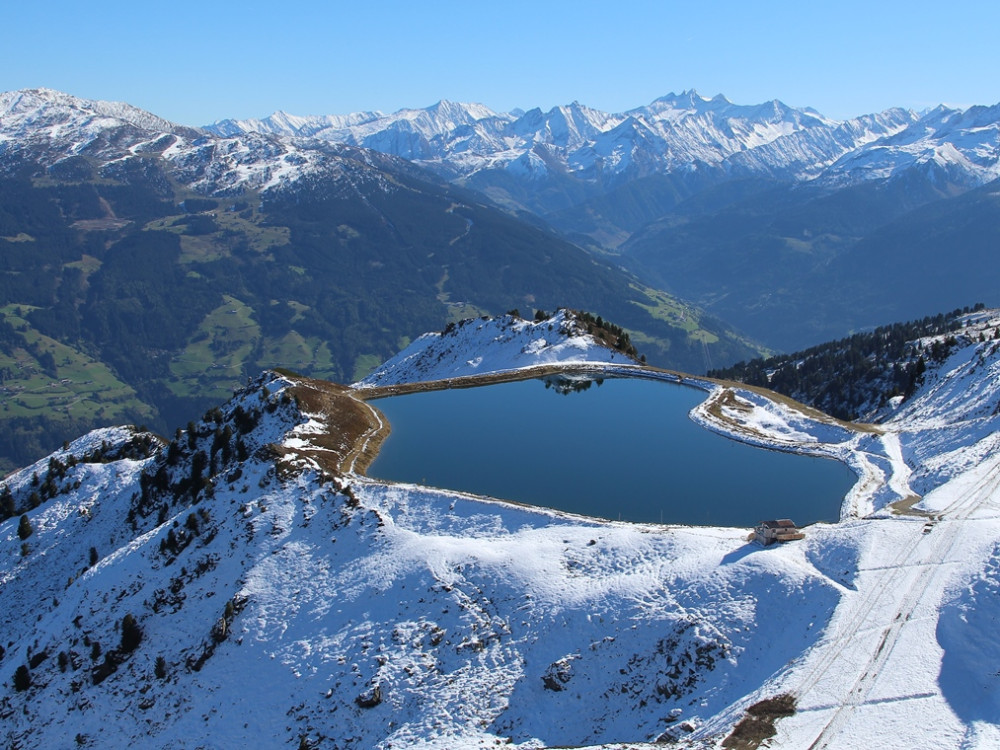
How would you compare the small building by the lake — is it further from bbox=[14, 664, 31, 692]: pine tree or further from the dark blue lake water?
bbox=[14, 664, 31, 692]: pine tree

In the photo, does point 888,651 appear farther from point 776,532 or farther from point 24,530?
point 24,530

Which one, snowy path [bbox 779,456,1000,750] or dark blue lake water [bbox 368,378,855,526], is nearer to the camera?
snowy path [bbox 779,456,1000,750]

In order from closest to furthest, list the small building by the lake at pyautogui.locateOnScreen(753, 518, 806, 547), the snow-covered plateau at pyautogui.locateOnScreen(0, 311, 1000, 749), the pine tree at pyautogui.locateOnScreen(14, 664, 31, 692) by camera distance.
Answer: the snow-covered plateau at pyautogui.locateOnScreen(0, 311, 1000, 749), the small building by the lake at pyautogui.locateOnScreen(753, 518, 806, 547), the pine tree at pyautogui.locateOnScreen(14, 664, 31, 692)

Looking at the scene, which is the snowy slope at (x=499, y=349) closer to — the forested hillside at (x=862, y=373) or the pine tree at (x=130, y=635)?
the forested hillside at (x=862, y=373)

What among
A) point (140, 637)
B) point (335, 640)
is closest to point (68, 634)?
point (140, 637)

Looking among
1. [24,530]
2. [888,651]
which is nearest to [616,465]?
[888,651]

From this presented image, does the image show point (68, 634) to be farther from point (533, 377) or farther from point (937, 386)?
point (937, 386)

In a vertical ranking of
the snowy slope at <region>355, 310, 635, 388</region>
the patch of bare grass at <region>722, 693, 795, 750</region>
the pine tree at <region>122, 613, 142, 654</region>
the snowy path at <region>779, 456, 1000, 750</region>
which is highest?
the snowy slope at <region>355, 310, 635, 388</region>


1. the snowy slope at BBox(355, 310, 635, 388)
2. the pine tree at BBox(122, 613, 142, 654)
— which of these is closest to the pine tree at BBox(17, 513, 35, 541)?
the pine tree at BBox(122, 613, 142, 654)

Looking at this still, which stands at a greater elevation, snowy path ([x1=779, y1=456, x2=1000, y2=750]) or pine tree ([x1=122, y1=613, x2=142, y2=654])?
snowy path ([x1=779, y1=456, x2=1000, y2=750])

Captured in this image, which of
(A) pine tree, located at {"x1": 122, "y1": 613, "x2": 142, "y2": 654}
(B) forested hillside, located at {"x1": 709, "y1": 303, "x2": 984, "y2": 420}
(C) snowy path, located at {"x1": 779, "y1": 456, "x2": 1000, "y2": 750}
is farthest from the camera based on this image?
(B) forested hillside, located at {"x1": 709, "y1": 303, "x2": 984, "y2": 420}
